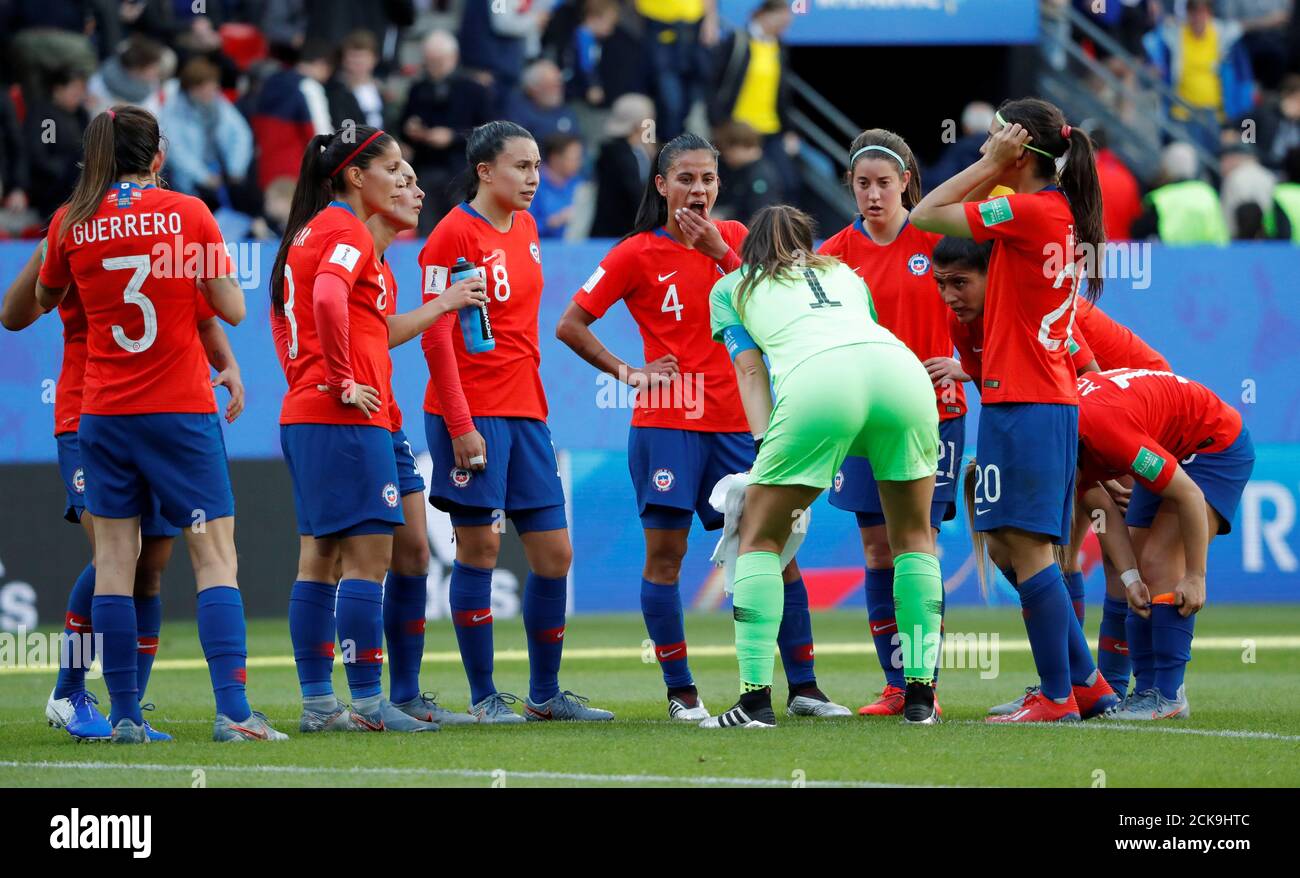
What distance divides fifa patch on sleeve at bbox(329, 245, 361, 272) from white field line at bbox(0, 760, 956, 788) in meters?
1.96

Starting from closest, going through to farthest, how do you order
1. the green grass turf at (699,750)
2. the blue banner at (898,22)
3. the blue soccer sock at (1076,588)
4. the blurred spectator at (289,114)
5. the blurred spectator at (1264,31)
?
the green grass turf at (699,750)
the blue soccer sock at (1076,588)
the blurred spectator at (289,114)
the blue banner at (898,22)
the blurred spectator at (1264,31)

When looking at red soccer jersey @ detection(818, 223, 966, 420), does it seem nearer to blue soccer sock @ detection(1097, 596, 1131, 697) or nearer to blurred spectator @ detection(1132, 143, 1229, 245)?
blue soccer sock @ detection(1097, 596, 1131, 697)

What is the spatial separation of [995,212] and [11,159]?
10243mm

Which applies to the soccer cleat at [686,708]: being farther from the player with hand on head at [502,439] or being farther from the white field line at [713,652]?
the white field line at [713,652]

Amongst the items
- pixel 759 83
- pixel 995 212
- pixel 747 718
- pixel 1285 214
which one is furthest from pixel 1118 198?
pixel 747 718

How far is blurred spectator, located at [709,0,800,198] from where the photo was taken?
17047 mm

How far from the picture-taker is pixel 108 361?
22.6ft

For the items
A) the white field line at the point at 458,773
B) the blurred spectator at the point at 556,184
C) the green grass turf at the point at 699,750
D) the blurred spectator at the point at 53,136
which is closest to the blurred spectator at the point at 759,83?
the blurred spectator at the point at 556,184

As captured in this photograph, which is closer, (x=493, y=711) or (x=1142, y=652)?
(x=493, y=711)

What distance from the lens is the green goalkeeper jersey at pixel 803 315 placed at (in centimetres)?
665

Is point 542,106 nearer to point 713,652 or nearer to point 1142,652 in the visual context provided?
point 713,652

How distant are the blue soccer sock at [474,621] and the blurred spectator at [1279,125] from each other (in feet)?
41.4

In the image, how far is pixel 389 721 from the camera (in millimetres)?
7328
